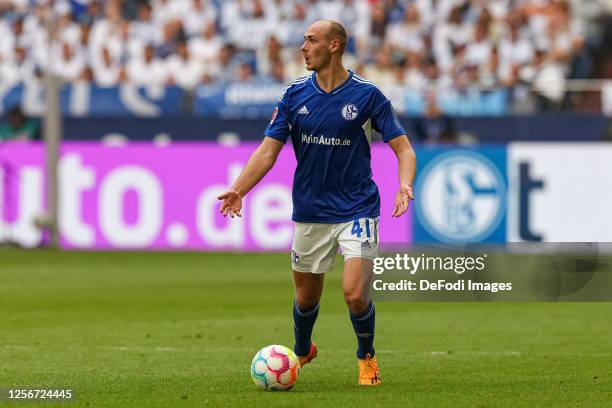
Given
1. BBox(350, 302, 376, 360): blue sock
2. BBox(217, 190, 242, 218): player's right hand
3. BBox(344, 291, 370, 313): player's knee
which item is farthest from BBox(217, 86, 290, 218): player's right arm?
BBox(350, 302, 376, 360): blue sock

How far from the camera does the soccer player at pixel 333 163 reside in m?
8.87

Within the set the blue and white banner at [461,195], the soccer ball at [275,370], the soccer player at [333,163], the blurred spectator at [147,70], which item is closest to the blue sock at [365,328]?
the soccer player at [333,163]

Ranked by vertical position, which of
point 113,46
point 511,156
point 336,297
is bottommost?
point 336,297

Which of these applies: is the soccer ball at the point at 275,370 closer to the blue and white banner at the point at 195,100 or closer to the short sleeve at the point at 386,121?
the short sleeve at the point at 386,121

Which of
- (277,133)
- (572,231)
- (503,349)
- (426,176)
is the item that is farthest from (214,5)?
(277,133)

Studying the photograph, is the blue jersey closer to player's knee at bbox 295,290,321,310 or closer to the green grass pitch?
player's knee at bbox 295,290,321,310

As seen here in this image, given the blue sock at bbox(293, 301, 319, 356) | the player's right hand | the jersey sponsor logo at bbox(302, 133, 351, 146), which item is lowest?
the blue sock at bbox(293, 301, 319, 356)

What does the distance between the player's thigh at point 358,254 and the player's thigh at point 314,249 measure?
8cm

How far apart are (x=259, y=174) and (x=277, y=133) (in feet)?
0.98

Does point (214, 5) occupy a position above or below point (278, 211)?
above

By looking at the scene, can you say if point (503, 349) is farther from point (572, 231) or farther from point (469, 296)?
point (572, 231)

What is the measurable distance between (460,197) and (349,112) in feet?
41.9

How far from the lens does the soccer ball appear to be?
8641 mm

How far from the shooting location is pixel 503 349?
11461mm
